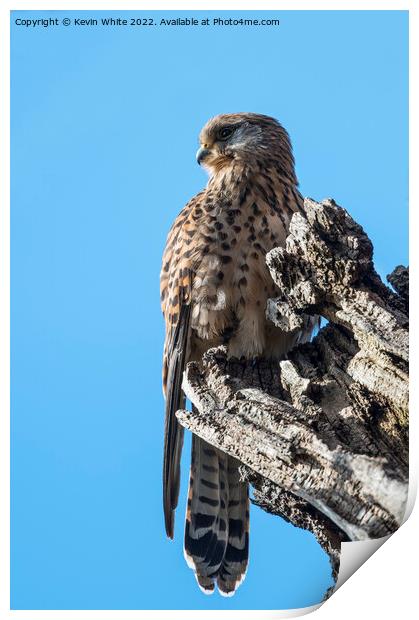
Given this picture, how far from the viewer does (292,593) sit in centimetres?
278

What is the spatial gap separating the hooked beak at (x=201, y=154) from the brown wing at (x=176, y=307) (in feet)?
0.46

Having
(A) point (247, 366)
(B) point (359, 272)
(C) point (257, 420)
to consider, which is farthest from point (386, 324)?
(A) point (247, 366)

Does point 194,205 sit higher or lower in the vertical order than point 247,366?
higher

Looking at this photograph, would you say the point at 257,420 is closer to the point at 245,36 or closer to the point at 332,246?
the point at 332,246

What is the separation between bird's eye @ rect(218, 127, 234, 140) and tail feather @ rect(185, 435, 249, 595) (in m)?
1.17

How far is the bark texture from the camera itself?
7.11ft

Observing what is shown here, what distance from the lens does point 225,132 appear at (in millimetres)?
3312

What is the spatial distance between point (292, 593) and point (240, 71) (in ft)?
5.73

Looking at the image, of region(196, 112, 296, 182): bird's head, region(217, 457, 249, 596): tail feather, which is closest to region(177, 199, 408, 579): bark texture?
region(217, 457, 249, 596): tail feather

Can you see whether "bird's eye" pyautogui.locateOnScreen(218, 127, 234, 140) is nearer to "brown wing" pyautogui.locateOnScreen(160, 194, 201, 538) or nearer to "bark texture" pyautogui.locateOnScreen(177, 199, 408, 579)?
"brown wing" pyautogui.locateOnScreen(160, 194, 201, 538)

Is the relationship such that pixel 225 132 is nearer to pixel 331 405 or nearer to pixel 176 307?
pixel 176 307

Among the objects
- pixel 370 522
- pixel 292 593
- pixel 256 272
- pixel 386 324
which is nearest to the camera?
pixel 370 522

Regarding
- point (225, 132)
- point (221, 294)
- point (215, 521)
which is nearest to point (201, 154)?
point (225, 132)

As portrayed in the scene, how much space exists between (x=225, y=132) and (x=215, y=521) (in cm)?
148
